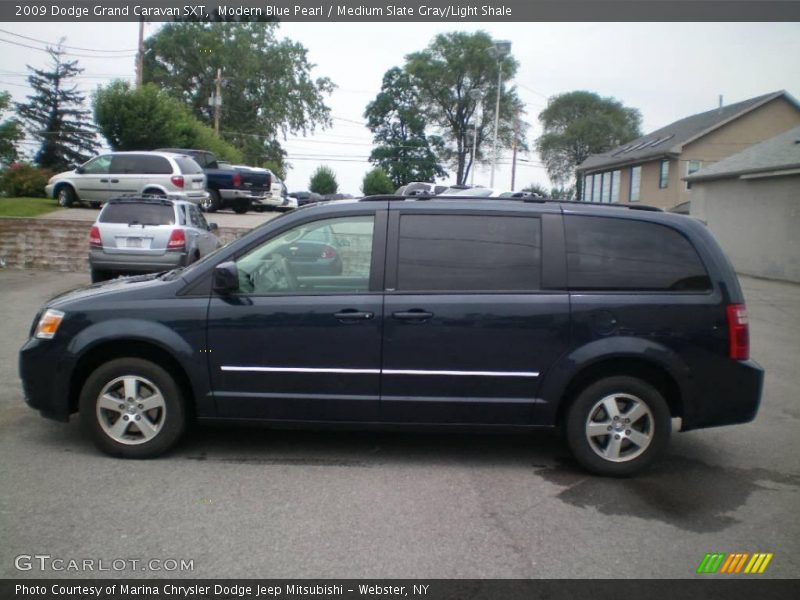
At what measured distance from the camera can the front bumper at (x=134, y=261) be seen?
12117mm

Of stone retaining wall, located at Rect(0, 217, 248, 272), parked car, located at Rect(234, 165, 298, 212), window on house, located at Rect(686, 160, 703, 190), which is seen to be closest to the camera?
stone retaining wall, located at Rect(0, 217, 248, 272)

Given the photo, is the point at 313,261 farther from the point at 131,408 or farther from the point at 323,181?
the point at 323,181

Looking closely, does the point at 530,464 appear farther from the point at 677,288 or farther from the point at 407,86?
the point at 407,86

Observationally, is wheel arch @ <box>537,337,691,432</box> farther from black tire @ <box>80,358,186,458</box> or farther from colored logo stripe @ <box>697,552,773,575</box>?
black tire @ <box>80,358,186,458</box>

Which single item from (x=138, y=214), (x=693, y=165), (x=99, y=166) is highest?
(x=693, y=165)

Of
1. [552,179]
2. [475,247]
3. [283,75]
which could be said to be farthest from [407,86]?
[475,247]

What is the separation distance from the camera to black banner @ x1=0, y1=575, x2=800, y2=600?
3400 mm

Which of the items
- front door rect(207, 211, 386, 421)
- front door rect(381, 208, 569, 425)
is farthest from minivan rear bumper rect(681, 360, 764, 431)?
front door rect(207, 211, 386, 421)

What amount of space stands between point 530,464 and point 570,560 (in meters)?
1.53

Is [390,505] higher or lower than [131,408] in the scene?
lower

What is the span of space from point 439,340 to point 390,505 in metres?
1.19

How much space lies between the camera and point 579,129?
71.3 m

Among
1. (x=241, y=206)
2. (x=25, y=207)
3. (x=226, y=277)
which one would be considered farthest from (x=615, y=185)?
(x=226, y=277)

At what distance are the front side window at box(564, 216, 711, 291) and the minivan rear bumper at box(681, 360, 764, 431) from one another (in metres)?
0.62
